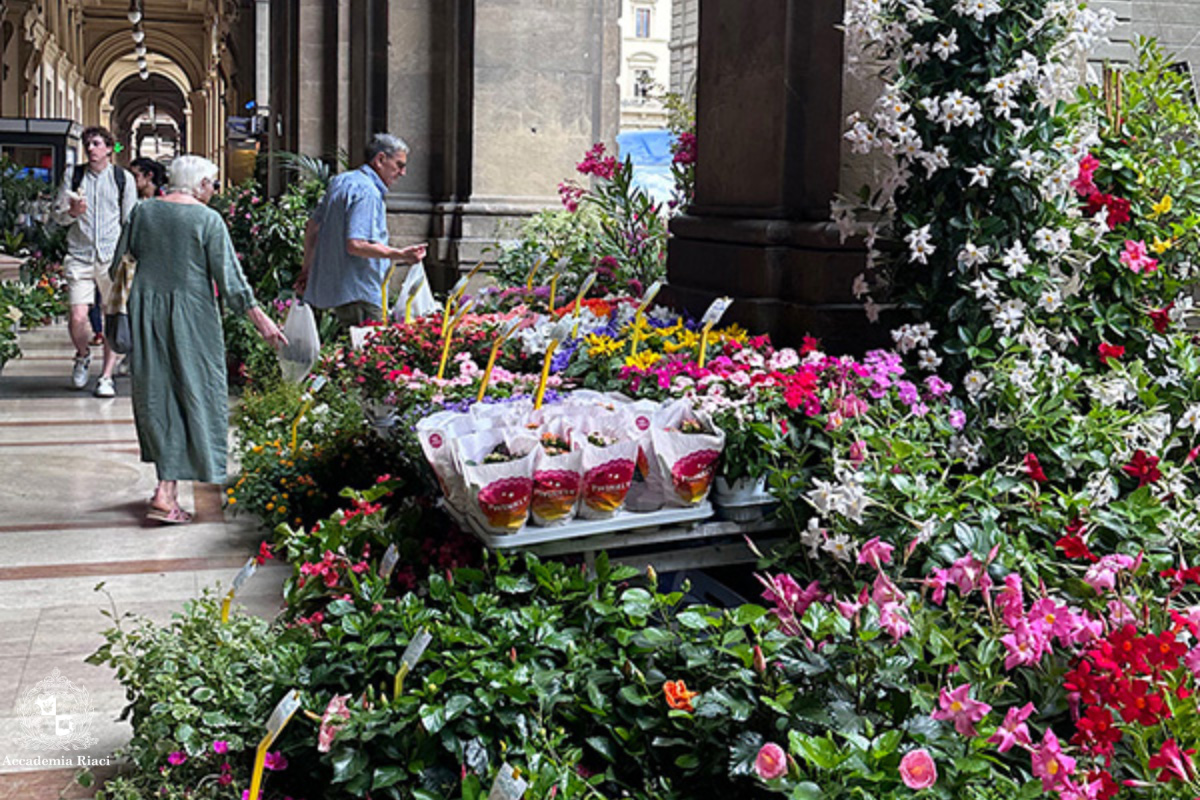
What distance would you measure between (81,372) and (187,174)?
198 inches

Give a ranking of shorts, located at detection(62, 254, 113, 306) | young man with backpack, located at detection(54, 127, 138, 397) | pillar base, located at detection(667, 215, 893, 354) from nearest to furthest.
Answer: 1. pillar base, located at detection(667, 215, 893, 354)
2. young man with backpack, located at detection(54, 127, 138, 397)
3. shorts, located at detection(62, 254, 113, 306)

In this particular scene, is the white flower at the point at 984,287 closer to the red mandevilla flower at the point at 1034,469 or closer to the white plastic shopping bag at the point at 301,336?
the red mandevilla flower at the point at 1034,469

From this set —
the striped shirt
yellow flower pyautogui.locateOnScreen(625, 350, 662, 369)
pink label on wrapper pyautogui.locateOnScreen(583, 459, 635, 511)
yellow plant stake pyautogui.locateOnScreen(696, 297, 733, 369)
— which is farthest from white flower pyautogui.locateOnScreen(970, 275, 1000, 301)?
the striped shirt

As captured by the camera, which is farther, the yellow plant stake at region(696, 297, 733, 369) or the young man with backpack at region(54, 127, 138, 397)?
the young man with backpack at region(54, 127, 138, 397)

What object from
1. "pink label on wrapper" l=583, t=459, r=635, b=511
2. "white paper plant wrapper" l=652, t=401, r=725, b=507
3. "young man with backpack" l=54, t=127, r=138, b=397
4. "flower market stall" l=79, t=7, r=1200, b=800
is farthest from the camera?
"young man with backpack" l=54, t=127, r=138, b=397

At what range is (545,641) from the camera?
320cm

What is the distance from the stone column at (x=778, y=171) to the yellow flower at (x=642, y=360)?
1.63ft

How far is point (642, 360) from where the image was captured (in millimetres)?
4430

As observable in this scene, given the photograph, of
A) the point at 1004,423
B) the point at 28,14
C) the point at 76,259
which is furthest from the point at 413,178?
the point at 28,14

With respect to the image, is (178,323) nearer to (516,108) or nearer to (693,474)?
(693,474)

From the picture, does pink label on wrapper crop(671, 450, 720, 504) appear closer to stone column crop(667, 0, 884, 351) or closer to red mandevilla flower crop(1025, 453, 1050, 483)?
red mandevilla flower crop(1025, 453, 1050, 483)

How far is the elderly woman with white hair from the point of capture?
6.40 m

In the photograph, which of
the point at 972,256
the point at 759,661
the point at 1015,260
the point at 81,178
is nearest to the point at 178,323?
the point at 972,256

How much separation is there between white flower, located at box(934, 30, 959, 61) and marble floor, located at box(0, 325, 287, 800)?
2.90 meters
